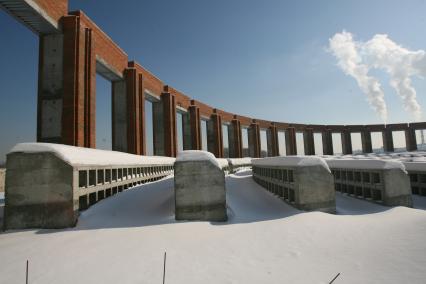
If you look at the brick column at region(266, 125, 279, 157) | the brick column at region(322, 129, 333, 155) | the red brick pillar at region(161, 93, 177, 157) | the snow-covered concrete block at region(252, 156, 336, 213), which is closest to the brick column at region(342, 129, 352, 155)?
the brick column at region(322, 129, 333, 155)

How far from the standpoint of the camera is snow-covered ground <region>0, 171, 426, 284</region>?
6637 millimetres

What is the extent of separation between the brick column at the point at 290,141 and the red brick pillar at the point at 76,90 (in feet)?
181

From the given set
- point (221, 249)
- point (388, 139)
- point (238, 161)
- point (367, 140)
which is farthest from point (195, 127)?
point (388, 139)

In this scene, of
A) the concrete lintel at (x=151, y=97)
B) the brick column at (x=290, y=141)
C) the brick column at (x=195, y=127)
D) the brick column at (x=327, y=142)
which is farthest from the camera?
the brick column at (x=327, y=142)

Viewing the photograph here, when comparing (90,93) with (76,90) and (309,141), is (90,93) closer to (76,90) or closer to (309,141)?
(76,90)

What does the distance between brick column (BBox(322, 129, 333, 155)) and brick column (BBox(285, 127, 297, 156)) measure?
925 centimetres

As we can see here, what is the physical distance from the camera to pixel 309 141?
231ft

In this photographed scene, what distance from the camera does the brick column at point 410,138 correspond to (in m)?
68.1

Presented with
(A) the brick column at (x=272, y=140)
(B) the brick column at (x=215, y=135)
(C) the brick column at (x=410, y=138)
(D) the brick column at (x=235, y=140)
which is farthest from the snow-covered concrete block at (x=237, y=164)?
(C) the brick column at (x=410, y=138)

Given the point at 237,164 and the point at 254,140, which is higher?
the point at 254,140

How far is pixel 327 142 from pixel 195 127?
145 ft

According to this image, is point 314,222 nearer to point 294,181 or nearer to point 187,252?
point 294,181

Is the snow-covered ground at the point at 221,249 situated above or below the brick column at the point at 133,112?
below

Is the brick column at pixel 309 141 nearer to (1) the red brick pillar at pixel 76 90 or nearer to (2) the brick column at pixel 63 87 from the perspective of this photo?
(1) the red brick pillar at pixel 76 90
